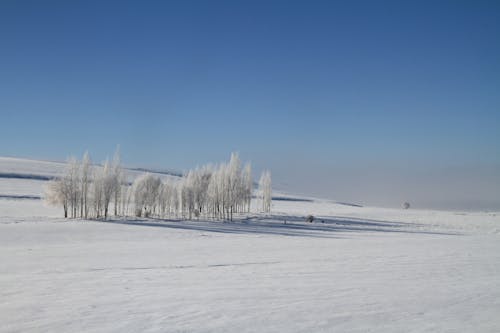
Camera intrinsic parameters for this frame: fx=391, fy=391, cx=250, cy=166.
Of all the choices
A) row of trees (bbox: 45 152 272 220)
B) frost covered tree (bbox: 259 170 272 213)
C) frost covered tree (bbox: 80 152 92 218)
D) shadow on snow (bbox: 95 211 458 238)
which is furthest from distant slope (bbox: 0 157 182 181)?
shadow on snow (bbox: 95 211 458 238)

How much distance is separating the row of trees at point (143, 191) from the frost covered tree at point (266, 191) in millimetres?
6040

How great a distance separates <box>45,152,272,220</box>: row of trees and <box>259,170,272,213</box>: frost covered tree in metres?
6.04

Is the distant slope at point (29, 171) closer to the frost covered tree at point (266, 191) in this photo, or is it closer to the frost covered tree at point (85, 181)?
the frost covered tree at point (266, 191)

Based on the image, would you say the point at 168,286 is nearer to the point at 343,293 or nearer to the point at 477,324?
the point at 343,293

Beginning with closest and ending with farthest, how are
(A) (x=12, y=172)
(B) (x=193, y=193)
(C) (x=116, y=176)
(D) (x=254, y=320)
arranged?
(D) (x=254, y=320)
(C) (x=116, y=176)
(B) (x=193, y=193)
(A) (x=12, y=172)

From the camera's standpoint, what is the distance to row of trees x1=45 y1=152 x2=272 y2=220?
186 ft

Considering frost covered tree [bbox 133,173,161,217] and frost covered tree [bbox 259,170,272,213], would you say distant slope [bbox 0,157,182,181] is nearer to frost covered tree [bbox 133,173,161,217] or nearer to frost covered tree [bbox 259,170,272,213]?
frost covered tree [bbox 259,170,272,213]

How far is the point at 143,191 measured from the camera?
62000 mm

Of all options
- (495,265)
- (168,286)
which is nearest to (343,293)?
(168,286)

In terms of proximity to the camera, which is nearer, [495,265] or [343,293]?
[343,293]

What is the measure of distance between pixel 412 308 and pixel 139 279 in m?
9.21

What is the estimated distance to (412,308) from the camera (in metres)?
10.8

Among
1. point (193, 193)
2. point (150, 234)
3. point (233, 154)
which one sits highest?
point (233, 154)

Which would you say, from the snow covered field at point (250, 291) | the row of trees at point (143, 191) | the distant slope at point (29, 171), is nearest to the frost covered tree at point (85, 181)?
the row of trees at point (143, 191)
